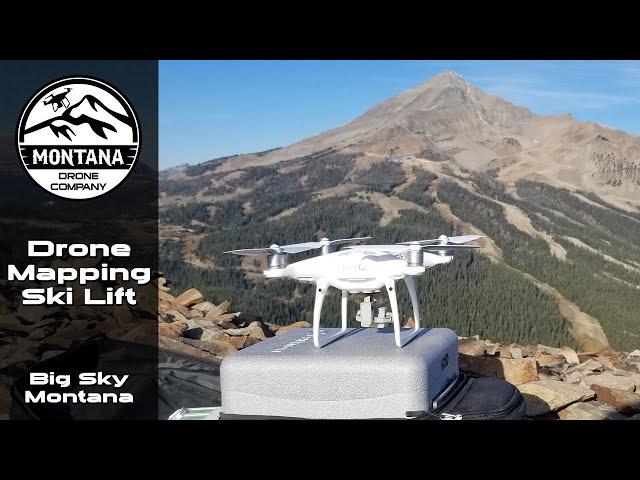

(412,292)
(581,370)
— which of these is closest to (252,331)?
(581,370)

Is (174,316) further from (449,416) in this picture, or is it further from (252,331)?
(449,416)

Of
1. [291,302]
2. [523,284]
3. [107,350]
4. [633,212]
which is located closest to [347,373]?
[107,350]

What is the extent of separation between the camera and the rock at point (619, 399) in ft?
42.7

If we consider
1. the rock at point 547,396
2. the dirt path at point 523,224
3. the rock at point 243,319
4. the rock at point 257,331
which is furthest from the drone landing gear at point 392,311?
the dirt path at point 523,224

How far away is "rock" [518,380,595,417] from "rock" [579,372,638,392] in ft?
4.60

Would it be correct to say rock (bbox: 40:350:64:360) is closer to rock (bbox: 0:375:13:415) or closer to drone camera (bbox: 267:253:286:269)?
rock (bbox: 0:375:13:415)

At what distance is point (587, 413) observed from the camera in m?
12.1

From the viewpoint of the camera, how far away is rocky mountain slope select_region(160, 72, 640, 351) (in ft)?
66.1

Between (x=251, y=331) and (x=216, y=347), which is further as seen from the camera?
(x=251, y=331)

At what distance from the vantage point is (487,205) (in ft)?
78.0

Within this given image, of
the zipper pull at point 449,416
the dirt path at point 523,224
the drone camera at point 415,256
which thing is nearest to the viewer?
the zipper pull at point 449,416

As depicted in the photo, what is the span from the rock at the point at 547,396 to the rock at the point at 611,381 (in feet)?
4.60

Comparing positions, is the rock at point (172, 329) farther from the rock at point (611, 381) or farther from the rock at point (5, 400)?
the rock at point (611, 381)

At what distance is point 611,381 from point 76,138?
9.53 metres
